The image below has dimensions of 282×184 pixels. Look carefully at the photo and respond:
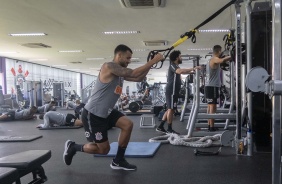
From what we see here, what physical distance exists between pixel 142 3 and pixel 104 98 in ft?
9.33

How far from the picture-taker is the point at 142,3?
462 cm

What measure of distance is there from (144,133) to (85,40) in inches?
181

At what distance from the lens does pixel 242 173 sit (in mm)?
2244

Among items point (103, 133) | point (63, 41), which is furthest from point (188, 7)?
point (63, 41)

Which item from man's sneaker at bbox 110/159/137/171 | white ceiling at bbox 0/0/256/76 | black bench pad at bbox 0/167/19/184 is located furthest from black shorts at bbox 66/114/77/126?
black bench pad at bbox 0/167/19/184

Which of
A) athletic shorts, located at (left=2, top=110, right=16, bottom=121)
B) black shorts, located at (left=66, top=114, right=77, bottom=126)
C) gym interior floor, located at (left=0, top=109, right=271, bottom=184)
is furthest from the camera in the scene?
athletic shorts, located at (left=2, top=110, right=16, bottom=121)

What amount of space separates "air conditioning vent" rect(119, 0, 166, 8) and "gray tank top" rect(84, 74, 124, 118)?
263 centimetres

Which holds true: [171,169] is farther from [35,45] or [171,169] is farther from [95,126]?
[35,45]

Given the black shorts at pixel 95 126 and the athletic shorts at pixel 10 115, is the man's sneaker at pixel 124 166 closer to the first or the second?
the black shorts at pixel 95 126

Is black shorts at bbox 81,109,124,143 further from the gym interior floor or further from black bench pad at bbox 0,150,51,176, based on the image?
black bench pad at bbox 0,150,51,176

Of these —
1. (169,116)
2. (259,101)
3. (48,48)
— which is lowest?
(169,116)

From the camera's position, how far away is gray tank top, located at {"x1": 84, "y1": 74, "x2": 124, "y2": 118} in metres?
2.27

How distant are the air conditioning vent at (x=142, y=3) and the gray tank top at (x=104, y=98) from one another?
263 centimetres

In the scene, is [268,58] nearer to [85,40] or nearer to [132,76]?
[132,76]
